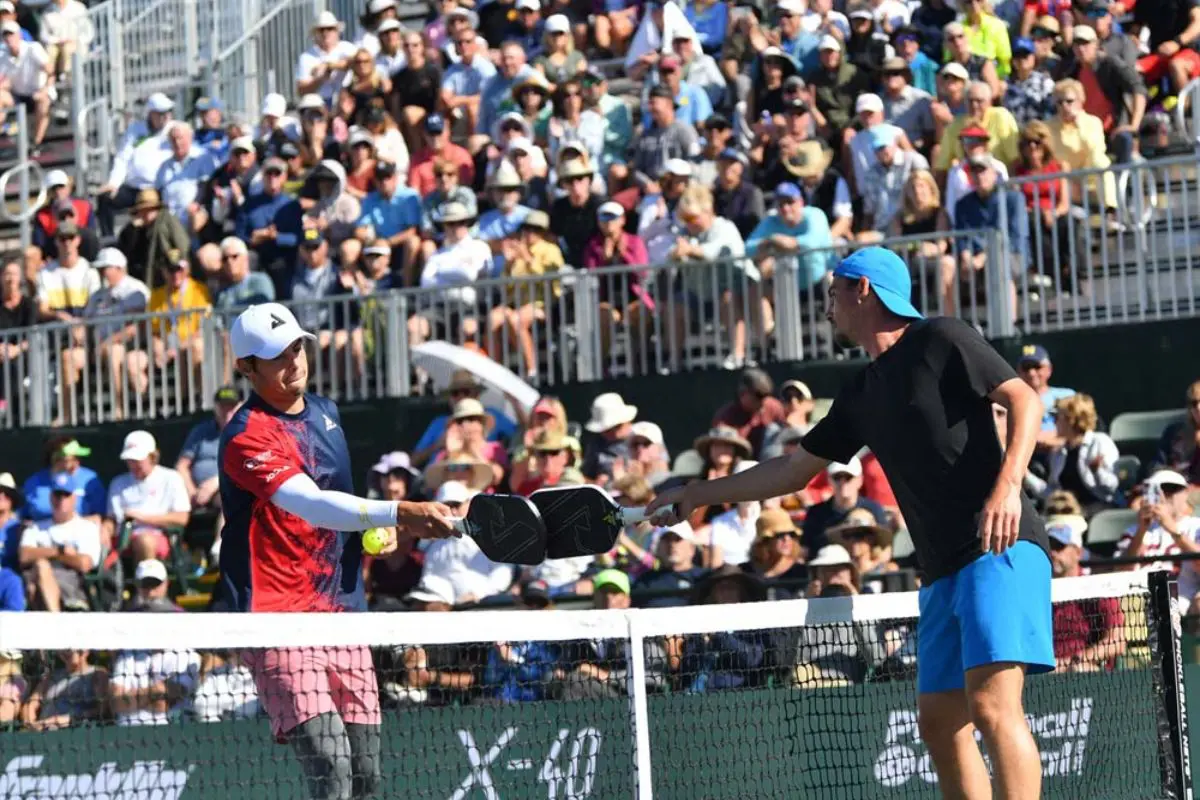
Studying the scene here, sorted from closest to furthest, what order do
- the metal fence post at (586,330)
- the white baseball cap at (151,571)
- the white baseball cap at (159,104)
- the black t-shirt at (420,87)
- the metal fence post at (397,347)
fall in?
1. the white baseball cap at (151,571)
2. the metal fence post at (586,330)
3. the metal fence post at (397,347)
4. the black t-shirt at (420,87)
5. the white baseball cap at (159,104)

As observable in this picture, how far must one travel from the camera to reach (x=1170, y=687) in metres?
8.77

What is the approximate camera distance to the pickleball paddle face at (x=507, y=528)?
276 inches

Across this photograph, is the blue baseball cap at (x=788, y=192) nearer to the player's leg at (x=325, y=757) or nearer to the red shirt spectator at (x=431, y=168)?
the red shirt spectator at (x=431, y=168)

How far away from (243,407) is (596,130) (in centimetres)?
1121

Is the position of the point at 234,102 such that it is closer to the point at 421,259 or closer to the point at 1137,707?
the point at 421,259

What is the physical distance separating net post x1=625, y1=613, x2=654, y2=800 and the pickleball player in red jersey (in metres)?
0.65

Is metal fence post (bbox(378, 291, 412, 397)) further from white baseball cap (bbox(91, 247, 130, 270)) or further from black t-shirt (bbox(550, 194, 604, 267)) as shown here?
white baseball cap (bbox(91, 247, 130, 270))

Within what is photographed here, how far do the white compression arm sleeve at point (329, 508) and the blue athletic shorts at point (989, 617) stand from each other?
1.62 metres

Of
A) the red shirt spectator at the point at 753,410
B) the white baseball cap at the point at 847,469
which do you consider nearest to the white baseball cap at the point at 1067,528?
the white baseball cap at the point at 847,469

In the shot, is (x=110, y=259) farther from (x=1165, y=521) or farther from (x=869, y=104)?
(x=1165, y=521)

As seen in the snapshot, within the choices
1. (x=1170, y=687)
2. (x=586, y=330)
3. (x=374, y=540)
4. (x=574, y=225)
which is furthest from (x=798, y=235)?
(x=374, y=540)

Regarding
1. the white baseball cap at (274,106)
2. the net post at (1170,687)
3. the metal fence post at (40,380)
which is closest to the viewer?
the net post at (1170,687)

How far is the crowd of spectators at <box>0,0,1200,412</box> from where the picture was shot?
15789 mm

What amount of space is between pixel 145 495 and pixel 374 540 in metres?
9.59
